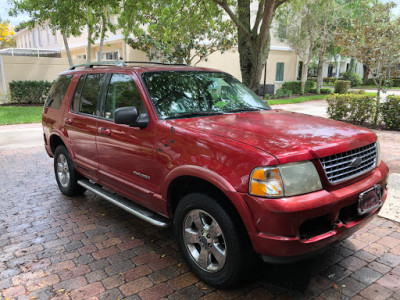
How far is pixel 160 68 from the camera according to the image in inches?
156

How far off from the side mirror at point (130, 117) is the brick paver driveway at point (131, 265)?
4.55ft

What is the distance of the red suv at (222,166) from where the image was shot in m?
2.45

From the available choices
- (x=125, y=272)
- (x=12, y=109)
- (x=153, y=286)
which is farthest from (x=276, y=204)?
(x=12, y=109)

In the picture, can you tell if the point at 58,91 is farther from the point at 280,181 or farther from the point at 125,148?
the point at 280,181

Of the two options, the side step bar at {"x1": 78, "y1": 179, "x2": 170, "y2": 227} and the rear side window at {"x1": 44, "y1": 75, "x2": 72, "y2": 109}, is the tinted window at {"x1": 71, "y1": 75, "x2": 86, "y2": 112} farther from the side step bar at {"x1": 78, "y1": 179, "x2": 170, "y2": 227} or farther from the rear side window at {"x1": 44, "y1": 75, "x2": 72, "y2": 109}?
the side step bar at {"x1": 78, "y1": 179, "x2": 170, "y2": 227}

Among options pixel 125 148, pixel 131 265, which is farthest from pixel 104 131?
pixel 131 265

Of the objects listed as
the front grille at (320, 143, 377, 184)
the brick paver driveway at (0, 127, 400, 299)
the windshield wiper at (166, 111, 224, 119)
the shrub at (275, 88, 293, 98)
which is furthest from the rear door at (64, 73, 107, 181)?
the shrub at (275, 88, 293, 98)

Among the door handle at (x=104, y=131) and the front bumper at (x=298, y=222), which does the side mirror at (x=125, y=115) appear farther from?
the front bumper at (x=298, y=222)

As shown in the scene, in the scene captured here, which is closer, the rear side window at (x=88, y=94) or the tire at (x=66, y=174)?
the rear side window at (x=88, y=94)

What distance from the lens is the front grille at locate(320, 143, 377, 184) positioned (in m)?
2.64

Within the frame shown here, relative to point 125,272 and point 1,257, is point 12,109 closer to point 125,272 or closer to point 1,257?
point 1,257

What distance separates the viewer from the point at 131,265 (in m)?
3.34

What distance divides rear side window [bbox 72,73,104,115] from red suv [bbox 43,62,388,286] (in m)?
0.03

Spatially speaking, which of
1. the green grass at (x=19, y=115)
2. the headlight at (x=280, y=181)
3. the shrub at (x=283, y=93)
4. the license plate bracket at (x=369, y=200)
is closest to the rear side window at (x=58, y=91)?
the headlight at (x=280, y=181)
